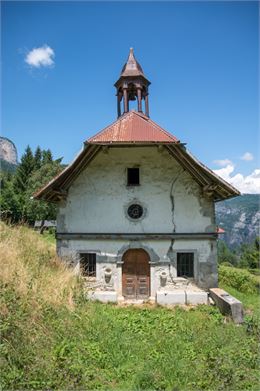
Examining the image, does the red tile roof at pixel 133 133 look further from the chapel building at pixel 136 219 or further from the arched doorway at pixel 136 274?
the arched doorway at pixel 136 274

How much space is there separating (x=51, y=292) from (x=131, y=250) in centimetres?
505

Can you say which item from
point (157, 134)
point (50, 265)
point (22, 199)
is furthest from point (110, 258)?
point (22, 199)

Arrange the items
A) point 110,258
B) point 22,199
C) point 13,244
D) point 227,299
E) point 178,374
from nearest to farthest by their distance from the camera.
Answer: point 178,374, point 13,244, point 227,299, point 110,258, point 22,199

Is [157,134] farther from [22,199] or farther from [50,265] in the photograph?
[22,199]

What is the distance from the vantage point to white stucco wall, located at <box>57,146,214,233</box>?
498 inches

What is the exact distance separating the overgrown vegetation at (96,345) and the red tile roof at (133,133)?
497cm

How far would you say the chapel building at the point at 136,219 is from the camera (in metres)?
12.4

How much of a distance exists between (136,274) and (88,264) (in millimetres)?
1901

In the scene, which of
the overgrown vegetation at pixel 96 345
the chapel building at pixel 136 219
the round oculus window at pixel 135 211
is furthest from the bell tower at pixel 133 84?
the overgrown vegetation at pixel 96 345

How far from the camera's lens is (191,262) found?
41.4 feet

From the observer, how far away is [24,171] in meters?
54.8

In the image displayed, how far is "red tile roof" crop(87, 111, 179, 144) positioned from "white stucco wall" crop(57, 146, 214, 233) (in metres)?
0.65

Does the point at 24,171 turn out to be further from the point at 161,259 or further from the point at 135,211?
the point at 161,259

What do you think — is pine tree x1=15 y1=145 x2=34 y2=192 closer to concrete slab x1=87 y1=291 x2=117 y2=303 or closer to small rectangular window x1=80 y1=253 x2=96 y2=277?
small rectangular window x1=80 y1=253 x2=96 y2=277
